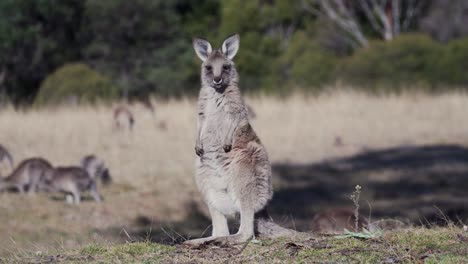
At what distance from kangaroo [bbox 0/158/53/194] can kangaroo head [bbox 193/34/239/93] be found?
660 centimetres

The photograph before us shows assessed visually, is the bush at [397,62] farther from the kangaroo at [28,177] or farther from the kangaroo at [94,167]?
the kangaroo at [28,177]

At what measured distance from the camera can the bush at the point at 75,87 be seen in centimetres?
2622

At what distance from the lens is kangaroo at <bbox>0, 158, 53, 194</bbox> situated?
13.2 metres

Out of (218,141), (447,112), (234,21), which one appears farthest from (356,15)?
(218,141)

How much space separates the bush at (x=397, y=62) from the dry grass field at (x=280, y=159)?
4830mm

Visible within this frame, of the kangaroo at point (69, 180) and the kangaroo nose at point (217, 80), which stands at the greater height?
the kangaroo nose at point (217, 80)

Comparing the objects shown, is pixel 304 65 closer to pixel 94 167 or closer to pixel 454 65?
pixel 454 65

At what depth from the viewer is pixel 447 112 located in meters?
22.0

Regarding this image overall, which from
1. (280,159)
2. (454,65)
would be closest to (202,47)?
(280,159)

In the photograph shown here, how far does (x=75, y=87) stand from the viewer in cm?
2638

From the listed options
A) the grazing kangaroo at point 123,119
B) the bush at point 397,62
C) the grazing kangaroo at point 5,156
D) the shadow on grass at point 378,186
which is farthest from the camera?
the bush at point 397,62

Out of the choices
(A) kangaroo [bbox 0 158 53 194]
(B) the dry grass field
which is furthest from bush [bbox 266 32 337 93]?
(A) kangaroo [bbox 0 158 53 194]

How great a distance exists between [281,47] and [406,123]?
18.6m

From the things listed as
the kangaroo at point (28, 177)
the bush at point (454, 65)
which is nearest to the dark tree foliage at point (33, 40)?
the bush at point (454, 65)
